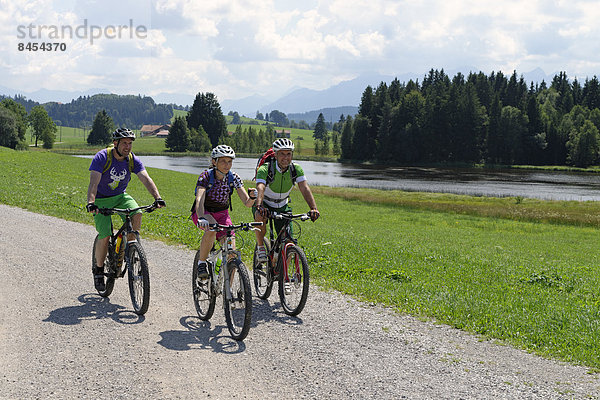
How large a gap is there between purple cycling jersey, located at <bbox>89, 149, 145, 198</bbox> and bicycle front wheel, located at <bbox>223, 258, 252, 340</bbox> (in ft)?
8.42

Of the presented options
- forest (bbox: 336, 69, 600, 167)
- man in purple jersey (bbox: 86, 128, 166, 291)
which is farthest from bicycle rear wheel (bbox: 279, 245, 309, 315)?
forest (bbox: 336, 69, 600, 167)

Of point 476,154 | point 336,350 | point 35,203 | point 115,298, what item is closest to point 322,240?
point 115,298

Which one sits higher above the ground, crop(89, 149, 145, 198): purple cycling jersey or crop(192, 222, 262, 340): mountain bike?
crop(89, 149, 145, 198): purple cycling jersey

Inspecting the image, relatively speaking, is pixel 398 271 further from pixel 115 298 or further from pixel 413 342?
pixel 115 298

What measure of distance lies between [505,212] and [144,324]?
3502 cm

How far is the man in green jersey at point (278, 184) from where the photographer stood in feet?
28.1

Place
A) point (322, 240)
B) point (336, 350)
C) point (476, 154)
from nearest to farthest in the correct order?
point (336, 350) < point (322, 240) < point (476, 154)

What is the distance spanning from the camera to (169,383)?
5773 mm

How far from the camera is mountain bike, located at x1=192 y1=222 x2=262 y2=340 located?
697 cm

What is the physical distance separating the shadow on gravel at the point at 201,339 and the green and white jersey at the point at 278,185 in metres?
2.37

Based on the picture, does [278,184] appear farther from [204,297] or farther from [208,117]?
[208,117]

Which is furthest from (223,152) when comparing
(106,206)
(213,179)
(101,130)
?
(101,130)

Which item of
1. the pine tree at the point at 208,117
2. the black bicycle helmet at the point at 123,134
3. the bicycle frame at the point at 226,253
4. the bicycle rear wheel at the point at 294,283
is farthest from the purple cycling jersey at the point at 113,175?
the pine tree at the point at 208,117

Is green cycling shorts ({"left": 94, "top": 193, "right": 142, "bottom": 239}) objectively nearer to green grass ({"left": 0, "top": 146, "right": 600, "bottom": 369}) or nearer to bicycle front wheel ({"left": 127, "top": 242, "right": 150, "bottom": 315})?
bicycle front wheel ({"left": 127, "top": 242, "right": 150, "bottom": 315})
